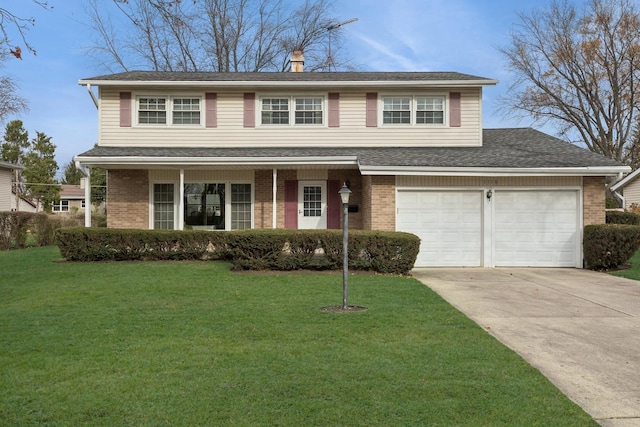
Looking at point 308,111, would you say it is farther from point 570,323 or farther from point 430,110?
point 570,323

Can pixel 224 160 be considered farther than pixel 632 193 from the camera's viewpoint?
No

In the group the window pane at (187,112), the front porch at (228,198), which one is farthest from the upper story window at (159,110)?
the front porch at (228,198)

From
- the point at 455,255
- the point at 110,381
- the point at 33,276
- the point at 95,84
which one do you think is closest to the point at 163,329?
the point at 110,381

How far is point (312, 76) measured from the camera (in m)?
17.2

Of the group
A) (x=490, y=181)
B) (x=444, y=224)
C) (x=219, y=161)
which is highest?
(x=219, y=161)

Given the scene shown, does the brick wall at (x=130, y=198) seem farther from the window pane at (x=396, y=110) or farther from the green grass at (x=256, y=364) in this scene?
the window pane at (x=396, y=110)

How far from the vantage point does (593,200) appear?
43.4 ft

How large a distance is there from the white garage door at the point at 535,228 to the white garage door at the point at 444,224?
57 cm

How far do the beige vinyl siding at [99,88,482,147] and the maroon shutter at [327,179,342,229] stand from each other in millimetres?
1253

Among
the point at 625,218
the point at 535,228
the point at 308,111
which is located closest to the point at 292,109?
the point at 308,111

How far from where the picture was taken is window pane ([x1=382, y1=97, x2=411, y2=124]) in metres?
16.1

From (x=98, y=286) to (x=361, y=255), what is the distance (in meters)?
5.40

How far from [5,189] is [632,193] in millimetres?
34347

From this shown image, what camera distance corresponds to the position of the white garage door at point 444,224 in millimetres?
13359
